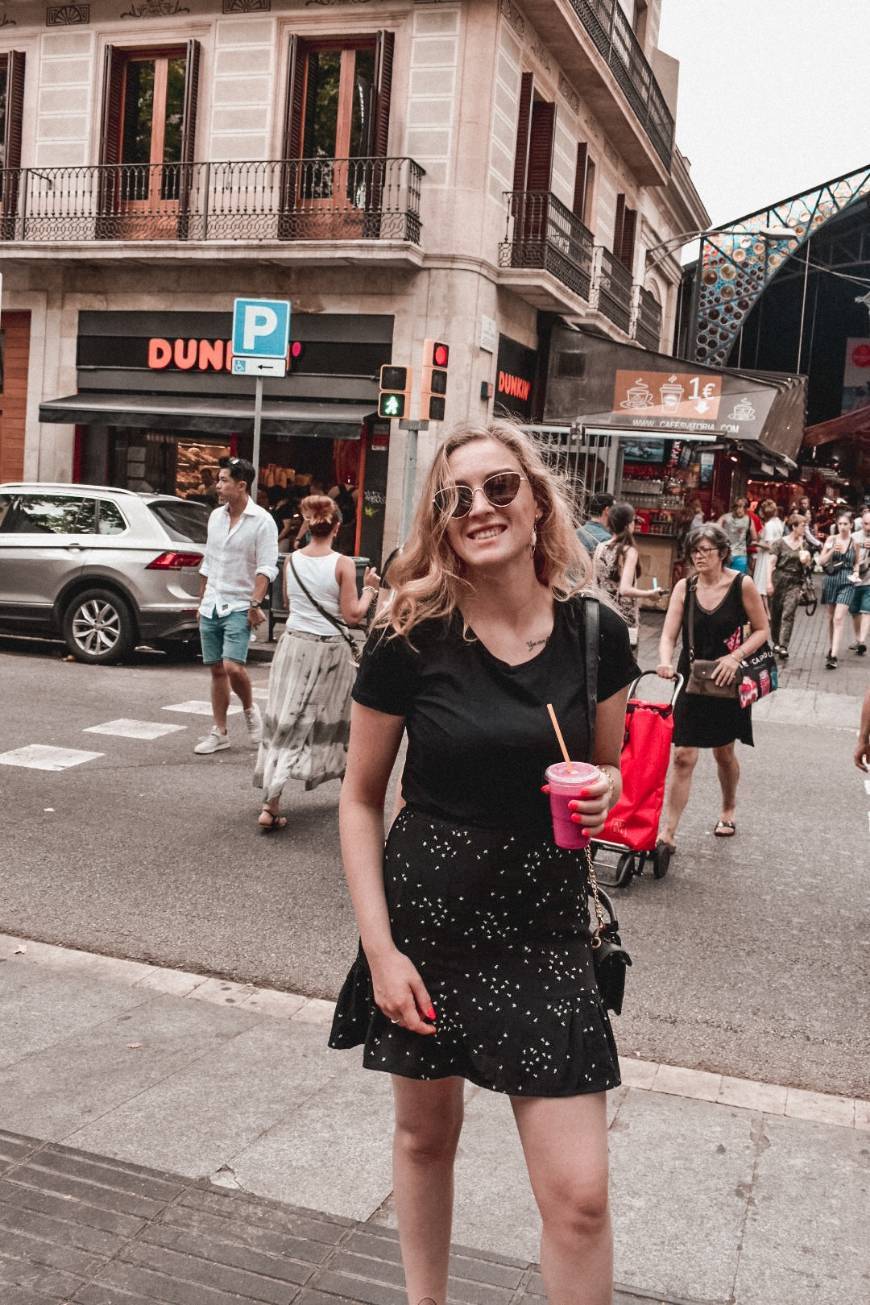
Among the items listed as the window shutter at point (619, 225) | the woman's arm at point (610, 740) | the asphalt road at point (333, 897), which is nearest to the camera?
the woman's arm at point (610, 740)

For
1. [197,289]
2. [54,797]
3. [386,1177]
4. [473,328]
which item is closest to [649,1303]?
[386,1177]

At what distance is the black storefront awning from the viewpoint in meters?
19.9

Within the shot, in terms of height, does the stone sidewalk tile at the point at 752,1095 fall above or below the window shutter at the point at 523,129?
below

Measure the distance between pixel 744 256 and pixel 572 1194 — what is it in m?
38.4

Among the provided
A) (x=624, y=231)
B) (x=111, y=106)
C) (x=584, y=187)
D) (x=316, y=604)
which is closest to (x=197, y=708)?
(x=316, y=604)

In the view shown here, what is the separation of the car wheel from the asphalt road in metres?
3.50

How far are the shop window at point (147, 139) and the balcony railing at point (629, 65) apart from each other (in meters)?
6.49

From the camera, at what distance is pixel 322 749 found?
7.24 metres

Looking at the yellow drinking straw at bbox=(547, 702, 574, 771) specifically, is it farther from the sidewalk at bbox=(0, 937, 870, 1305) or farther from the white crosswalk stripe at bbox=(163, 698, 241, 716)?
the white crosswalk stripe at bbox=(163, 698, 241, 716)

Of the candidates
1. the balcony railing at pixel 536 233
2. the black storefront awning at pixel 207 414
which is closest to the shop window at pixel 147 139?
the black storefront awning at pixel 207 414

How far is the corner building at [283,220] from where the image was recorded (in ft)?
64.8

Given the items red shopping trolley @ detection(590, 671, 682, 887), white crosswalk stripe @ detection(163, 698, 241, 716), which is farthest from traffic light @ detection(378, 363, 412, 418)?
red shopping trolley @ detection(590, 671, 682, 887)

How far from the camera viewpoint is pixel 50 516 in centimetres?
1360

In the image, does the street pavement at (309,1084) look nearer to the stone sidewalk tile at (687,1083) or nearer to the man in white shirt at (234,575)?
the stone sidewalk tile at (687,1083)
